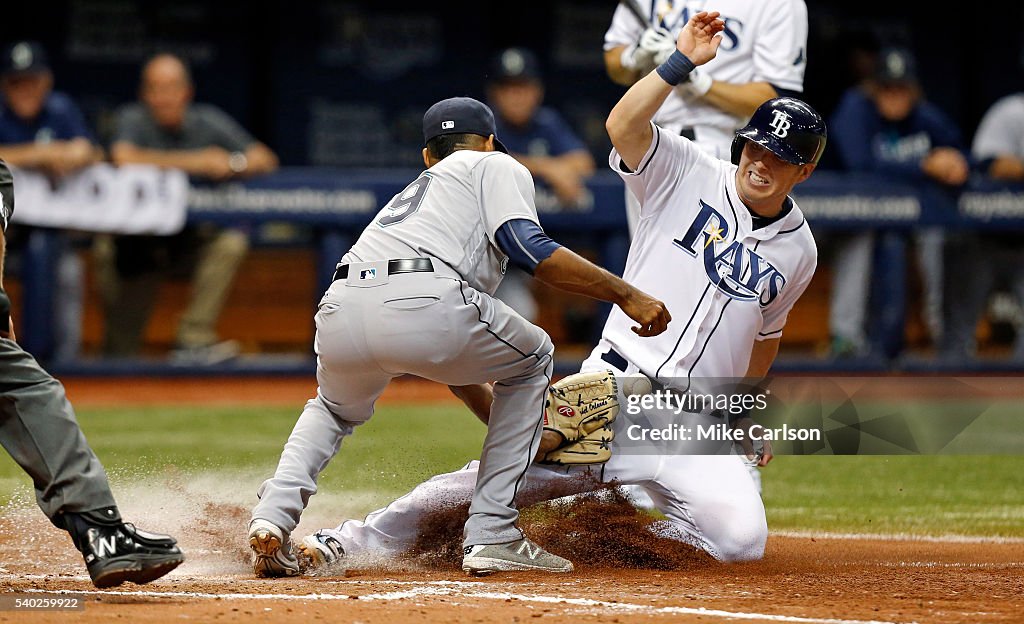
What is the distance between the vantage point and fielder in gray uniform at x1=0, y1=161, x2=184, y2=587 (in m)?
3.50

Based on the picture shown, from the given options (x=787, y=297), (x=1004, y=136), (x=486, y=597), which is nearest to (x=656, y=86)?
(x=787, y=297)

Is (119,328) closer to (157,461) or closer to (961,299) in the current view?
(157,461)

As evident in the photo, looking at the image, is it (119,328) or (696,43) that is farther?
(119,328)

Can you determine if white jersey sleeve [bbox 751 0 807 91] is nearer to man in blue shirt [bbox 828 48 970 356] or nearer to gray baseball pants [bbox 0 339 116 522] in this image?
gray baseball pants [bbox 0 339 116 522]

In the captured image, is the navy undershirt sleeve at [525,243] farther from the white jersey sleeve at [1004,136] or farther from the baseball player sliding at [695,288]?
the white jersey sleeve at [1004,136]

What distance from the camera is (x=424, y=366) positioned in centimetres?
399

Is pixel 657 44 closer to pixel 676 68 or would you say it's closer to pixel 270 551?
pixel 676 68

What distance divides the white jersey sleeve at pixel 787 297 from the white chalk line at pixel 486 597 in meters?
1.50

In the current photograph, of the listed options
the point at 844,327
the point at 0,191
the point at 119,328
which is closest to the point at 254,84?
the point at 119,328

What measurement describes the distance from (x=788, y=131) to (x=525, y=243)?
1.07 metres

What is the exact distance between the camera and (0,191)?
3721 millimetres

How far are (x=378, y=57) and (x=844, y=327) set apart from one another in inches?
182

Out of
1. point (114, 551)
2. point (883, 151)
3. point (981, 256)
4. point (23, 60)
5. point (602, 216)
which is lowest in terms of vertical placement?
point (114, 551)

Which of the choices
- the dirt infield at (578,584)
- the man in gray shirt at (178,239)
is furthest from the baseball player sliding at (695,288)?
the man in gray shirt at (178,239)
